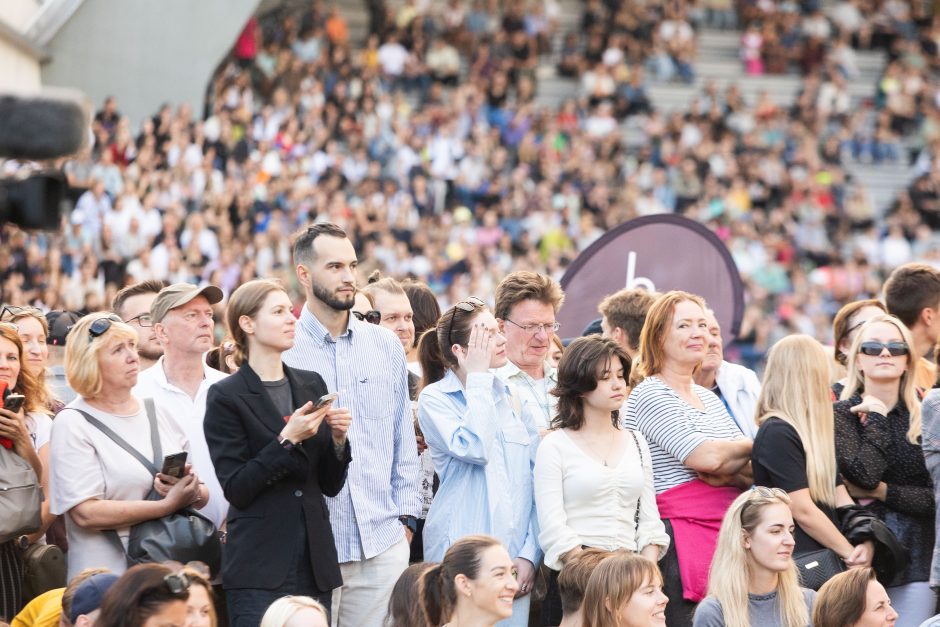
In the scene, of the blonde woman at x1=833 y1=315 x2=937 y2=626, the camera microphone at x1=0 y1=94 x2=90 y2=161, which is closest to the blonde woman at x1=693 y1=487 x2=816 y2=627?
the blonde woman at x1=833 y1=315 x2=937 y2=626

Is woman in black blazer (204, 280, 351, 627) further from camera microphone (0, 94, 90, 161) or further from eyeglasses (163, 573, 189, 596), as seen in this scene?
camera microphone (0, 94, 90, 161)

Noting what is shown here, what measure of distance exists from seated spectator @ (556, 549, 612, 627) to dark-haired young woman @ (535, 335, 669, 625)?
0.07m

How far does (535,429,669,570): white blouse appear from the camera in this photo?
5543 mm

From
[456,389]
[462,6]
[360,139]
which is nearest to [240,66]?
[360,139]

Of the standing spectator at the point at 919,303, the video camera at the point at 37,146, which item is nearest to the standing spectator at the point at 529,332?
the standing spectator at the point at 919,303

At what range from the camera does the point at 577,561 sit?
17.7 ft

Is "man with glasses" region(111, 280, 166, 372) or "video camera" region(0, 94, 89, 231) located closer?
"video camera" region(0, 94, 89, 231)

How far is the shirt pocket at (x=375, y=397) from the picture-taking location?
5715mm

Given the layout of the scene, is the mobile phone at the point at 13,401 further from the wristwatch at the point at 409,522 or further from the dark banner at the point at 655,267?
the dark banner at the point at 655,267

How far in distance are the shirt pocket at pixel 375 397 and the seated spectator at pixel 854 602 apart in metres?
1.73

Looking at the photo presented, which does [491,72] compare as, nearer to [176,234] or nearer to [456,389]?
[176,234]

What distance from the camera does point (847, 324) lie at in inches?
265

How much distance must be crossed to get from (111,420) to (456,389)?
4.19ft

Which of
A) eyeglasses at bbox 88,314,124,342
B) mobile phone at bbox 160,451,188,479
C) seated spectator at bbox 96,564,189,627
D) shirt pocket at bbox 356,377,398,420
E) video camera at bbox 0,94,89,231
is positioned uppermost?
video camera at bbox 0,94,89,231
